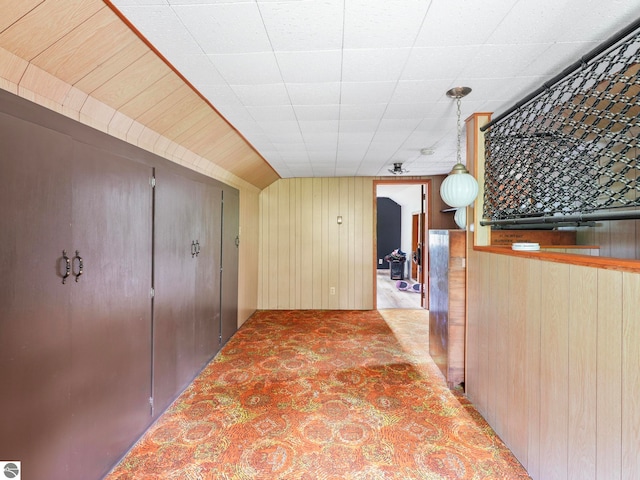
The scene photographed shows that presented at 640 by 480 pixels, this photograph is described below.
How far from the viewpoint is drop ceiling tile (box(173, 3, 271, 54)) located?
1.27 metres

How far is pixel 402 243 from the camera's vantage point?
10.1 m

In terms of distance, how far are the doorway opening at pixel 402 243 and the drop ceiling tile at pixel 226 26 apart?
12.4 ft

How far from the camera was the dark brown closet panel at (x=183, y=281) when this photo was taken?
216cm

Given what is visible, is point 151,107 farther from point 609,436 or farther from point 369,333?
point 369,333

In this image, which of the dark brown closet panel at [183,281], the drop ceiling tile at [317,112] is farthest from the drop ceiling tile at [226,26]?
the dark brown closet panel at [183,281]

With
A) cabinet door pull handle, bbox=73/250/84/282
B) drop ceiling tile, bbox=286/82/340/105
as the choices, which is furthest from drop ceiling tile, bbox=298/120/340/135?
cabinet door pull handle, bbox=73/250/84/282

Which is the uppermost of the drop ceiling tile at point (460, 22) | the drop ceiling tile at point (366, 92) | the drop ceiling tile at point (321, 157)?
the drop ceiling tile at point (321, 157)

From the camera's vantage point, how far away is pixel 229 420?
6.88ft

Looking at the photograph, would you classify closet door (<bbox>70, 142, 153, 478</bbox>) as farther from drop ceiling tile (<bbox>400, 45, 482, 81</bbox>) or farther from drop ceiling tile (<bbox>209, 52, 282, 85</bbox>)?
drop ceiling tile (<bbox>400, 45, 482, 81</bbox>)

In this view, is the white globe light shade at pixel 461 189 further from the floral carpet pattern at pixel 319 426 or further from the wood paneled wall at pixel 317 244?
the wood paneled wall at pixel 317 244

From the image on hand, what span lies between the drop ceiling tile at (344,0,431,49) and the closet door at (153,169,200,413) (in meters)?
1.62

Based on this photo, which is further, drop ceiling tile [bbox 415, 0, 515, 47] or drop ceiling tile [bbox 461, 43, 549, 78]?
drop ceiling tile [bbox 461, 43, 549, 78]

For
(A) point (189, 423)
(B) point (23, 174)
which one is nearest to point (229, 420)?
(A) point (189, 423)

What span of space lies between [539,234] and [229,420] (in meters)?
3.39
